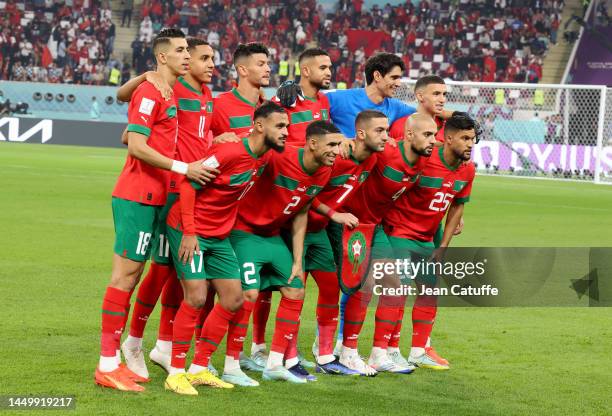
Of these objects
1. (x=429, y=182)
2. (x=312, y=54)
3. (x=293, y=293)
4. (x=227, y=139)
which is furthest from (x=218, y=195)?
(x=312, y=54)

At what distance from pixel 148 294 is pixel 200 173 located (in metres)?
1.11

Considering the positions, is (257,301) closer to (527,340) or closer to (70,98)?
(527,340)

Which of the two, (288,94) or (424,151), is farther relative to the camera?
(288,94)

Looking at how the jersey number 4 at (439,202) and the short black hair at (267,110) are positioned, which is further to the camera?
the jersey number 4 at (439,202)

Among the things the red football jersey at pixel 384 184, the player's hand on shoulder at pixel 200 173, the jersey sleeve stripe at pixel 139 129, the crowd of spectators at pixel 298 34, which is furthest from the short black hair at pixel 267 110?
the crowd of spectators at pixel 298 34

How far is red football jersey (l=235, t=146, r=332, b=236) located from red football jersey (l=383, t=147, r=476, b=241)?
83 cm

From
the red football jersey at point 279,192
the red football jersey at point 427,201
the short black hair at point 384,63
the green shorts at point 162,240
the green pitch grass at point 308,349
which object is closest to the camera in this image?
the green pitch grass at point 308,349

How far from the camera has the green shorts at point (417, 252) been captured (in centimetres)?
729

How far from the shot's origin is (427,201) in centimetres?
734

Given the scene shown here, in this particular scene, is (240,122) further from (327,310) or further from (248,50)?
(327,310)

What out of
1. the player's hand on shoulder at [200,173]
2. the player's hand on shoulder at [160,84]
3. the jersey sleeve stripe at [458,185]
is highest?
the player's hand on shoulder at [160,84]

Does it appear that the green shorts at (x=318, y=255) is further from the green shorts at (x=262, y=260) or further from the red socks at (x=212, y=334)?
the red socks at (x=212, y=334)

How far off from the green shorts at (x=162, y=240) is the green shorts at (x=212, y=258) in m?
0.15

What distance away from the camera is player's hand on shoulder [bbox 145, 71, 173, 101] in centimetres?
637
